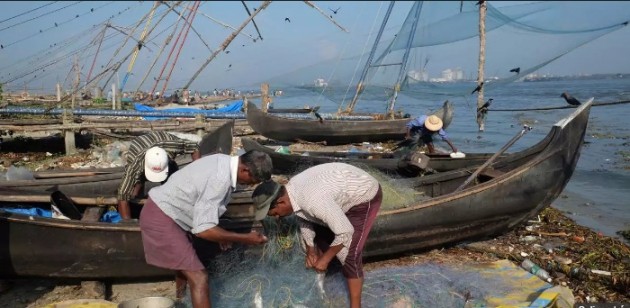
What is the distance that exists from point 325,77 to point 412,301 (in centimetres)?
1512

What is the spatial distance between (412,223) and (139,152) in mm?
2855

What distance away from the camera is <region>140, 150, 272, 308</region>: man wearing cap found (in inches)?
111

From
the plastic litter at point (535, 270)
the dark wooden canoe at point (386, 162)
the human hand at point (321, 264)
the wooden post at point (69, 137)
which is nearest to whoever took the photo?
the human hand at point (321, 264)

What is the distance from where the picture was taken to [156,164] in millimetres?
4223

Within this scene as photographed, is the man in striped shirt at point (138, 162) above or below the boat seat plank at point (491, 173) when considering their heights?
above

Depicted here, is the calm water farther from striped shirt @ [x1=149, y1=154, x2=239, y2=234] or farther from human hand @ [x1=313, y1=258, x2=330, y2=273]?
striped shirt @ [x1=149, y1=154, x2=239, y2=234]

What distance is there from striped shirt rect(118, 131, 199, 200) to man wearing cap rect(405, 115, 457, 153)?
4835mm

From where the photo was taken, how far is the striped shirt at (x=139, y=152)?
14.9ft

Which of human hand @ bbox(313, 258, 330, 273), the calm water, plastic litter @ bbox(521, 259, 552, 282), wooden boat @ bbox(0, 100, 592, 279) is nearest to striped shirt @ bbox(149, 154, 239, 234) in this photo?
human hand @ bbox(313, 258, 330, 273)

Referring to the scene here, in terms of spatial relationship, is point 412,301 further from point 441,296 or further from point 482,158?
point 482,158

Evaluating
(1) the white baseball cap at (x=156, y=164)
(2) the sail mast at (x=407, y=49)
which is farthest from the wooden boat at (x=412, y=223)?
(2) the sail mast at (x=407, y=49)

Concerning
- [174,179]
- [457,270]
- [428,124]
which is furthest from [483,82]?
[174,179]

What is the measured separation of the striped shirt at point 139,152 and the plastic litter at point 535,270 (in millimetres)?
3803

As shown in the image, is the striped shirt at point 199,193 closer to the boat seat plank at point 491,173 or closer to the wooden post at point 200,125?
the boat seat plank at point 491,173
